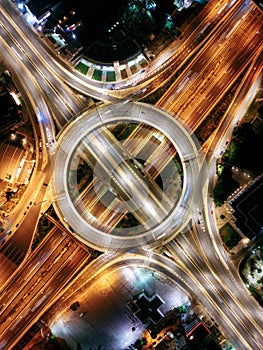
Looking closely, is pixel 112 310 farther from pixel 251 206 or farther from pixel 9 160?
pixel 9 160

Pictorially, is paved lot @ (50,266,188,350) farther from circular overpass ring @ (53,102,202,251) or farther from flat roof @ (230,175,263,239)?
flat roof @ (230,175,263,239)

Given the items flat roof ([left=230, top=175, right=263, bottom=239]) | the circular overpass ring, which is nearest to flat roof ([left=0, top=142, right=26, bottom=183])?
the circular overpass ring

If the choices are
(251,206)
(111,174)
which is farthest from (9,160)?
(251,206)

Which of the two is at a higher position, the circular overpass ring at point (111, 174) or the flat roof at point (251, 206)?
the circular overpass ring at point (111, 174)

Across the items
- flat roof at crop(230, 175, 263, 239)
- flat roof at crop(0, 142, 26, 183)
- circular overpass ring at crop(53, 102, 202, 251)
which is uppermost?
flat roof at crop(0, 142, 26, 183)

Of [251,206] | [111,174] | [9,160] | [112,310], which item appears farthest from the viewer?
[111,174]

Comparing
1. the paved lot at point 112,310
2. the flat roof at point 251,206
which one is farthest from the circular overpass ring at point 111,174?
the flat roof at point 251,206

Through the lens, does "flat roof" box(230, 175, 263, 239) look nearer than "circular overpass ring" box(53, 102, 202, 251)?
Yes

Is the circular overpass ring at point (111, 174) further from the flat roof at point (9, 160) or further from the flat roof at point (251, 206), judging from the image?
the flat roof at point (251, 206)

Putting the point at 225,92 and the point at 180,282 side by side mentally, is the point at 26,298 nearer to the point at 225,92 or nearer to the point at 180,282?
the point at 180,282
